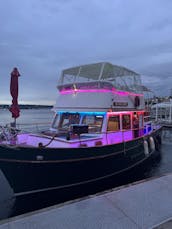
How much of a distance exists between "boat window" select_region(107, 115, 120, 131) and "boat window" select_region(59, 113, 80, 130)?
1355 millimetres

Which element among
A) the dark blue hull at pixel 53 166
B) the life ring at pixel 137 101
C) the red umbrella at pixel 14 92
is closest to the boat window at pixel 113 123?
the dark blue hull at pixel 53 166

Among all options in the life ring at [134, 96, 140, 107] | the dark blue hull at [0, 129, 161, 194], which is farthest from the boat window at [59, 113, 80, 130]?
the life ring at [134, 96, 140, 107]

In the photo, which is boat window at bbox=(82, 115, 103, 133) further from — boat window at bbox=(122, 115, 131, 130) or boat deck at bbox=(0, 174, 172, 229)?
boat deck at bbox=(0, 174, 172, 229)

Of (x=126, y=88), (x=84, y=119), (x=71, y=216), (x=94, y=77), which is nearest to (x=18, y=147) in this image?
(x=71, y=216)

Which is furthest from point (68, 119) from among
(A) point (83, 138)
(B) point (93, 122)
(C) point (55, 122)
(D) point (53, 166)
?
(D) point (53, 166)

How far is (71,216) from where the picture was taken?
13.4 feet

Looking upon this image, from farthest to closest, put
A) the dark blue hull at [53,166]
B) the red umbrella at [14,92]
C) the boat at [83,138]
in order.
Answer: the red umbrella at [14,92]
the boat at [83,138]
the dark blue hull at [53,166]

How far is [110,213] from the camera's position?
4.21 metres

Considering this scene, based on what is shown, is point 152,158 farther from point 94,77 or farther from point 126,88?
point 94,77

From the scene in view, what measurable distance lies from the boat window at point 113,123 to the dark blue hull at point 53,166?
1.31 m

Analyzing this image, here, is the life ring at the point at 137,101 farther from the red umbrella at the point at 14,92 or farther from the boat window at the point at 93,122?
the red umbrella at the point at 14,92

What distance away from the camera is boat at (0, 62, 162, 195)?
634 centimetres

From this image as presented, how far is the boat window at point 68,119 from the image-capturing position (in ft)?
30.2

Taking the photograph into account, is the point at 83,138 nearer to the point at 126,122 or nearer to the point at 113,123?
the point at 113,123
